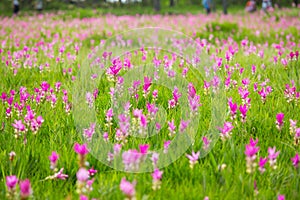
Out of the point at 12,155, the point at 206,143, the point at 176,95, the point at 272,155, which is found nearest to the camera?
the point at 272,155

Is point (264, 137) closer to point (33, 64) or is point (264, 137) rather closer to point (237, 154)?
point (237, 154)

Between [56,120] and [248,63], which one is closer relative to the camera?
[56,120]

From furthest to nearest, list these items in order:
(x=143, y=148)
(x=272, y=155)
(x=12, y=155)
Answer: (x=12, y=155) < (x=272, y=155) < (x=143, y=148)

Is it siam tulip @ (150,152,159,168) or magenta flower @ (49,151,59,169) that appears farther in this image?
siam tulip @ (150,152,159,168)

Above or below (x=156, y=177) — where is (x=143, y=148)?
above

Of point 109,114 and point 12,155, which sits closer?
point 12,155

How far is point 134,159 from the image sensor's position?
196cm

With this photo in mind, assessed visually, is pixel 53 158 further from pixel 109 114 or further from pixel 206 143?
pixel 206 143

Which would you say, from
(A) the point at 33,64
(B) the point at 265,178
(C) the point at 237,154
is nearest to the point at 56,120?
(C) the point at 237,154

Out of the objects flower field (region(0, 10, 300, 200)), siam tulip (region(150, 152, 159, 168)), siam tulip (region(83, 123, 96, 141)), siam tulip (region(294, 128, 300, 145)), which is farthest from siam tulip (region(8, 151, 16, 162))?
siam tulip (region(294, 128, 300, 145))

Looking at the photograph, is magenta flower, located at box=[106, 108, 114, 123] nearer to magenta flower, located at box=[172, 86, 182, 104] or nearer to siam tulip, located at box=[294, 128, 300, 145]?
magenta flower, located at box=[172, 86, 182, 104]

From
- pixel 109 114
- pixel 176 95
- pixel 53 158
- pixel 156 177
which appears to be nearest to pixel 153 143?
pixel 109 114

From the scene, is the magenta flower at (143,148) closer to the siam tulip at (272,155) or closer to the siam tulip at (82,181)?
the siam tulip at (82,181)

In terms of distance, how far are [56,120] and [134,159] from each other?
151 cm
